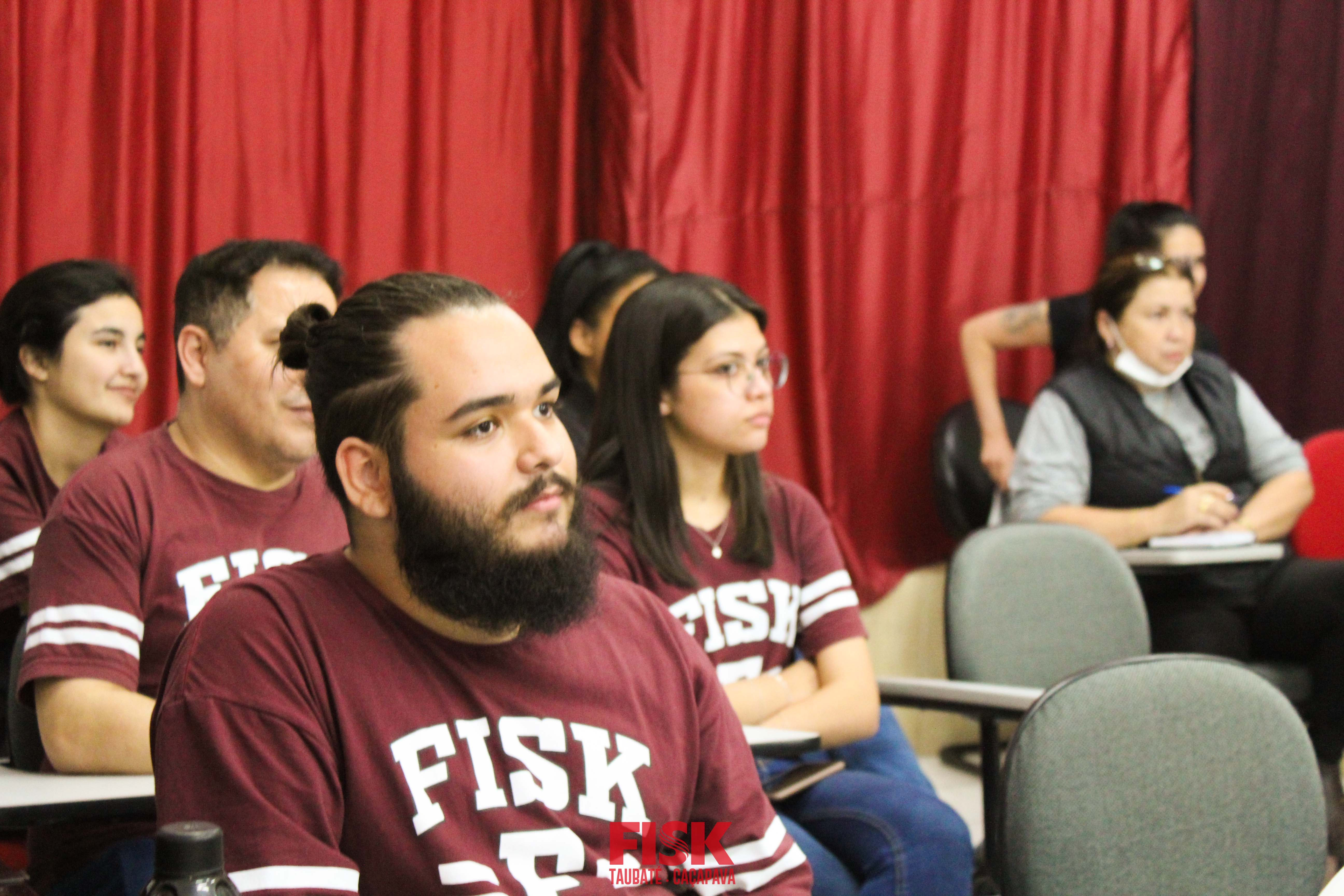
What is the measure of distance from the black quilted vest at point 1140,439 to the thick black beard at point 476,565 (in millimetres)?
2546

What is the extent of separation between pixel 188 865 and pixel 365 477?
567mm

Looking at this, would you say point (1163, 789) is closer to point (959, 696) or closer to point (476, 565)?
point (959, 696)

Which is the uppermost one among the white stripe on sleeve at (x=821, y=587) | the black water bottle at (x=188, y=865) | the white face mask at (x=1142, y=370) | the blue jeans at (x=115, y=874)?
the white face mask at (x=1142, y=370)

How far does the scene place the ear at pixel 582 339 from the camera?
3.45m

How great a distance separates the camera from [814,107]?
4078mm

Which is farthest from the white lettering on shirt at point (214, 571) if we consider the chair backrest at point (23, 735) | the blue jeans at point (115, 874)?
the blue jeans at point (115, 874)

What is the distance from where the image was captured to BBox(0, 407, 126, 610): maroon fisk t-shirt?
2.52m

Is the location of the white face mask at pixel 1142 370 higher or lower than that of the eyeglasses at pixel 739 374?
lower

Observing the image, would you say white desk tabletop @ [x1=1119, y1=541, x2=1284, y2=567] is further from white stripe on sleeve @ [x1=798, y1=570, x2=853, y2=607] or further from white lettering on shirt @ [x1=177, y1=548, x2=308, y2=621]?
white lettering on shirt @ [x1=177, y1=548, x2=308, y2=621]

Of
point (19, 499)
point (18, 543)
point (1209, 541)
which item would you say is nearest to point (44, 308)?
point (19, 499)

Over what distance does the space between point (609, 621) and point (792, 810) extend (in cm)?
91

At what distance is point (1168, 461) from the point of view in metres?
3.65

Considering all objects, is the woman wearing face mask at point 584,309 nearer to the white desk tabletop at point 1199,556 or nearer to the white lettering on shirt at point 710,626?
the white lettering on shirt at point 710,626

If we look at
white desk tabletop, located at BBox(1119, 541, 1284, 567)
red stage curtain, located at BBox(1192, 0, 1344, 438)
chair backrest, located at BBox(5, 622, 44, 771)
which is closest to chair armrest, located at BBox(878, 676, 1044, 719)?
white desk tabletop, located at BBox(1119, 541, 1284, 567)
